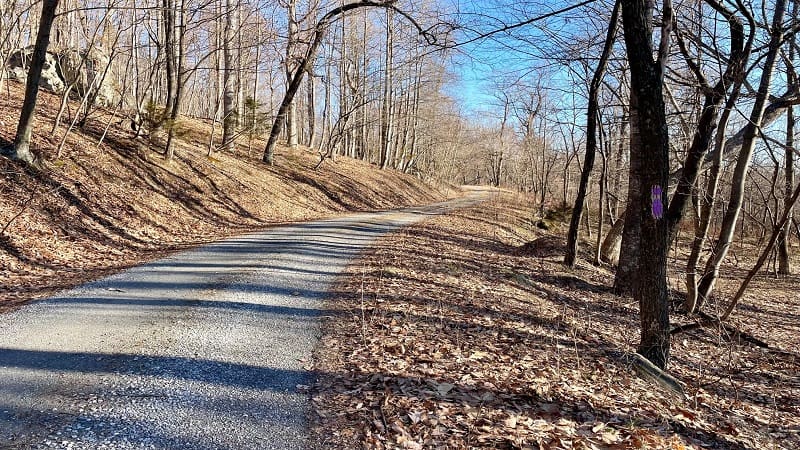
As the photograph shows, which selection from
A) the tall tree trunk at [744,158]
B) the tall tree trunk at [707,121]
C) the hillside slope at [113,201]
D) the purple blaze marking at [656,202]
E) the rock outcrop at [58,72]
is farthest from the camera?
the rock outcrop at [58,72]

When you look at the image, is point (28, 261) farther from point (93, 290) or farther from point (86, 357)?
point (86, 357)

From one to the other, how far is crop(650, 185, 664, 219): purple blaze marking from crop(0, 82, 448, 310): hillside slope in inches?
299

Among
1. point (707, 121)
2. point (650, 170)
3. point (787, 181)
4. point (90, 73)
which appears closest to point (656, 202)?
point (650, 170)

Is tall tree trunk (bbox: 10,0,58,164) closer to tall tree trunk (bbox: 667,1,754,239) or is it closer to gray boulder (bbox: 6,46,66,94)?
gray boulder (bbox: 6,46,66,94)

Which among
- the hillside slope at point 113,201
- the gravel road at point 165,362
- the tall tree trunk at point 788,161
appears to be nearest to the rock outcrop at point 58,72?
the hillside slope at point 113,201

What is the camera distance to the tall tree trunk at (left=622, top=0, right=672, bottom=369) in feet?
16.1

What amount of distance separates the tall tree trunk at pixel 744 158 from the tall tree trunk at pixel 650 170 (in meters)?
2.97

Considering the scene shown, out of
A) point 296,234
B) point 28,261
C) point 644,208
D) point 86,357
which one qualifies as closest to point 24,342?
point 86,357

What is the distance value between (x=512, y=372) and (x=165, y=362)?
3.29 metres

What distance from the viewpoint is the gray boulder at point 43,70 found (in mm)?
15586

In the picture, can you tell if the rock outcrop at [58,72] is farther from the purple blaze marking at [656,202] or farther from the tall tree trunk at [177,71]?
the purple blaze marking at [656,202]

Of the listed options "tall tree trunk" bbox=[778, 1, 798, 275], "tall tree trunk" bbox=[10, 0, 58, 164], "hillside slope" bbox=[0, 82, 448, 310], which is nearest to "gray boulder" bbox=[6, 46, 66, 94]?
"hillside slope" bbox=[0, 82, 448, 310]

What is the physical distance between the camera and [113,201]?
11125mm

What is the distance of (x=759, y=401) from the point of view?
623 cm
